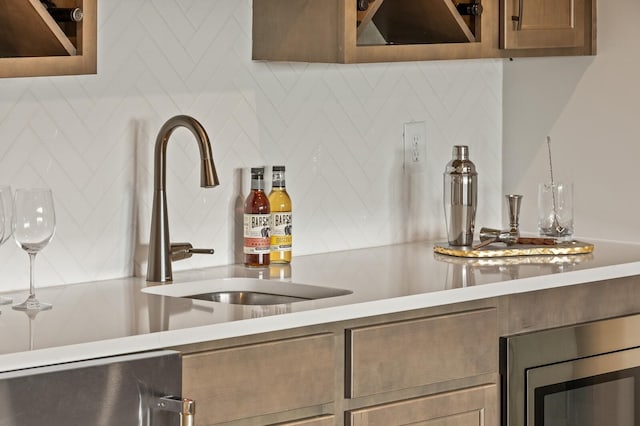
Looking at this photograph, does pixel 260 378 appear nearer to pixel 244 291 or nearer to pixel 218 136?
pixel 244 291

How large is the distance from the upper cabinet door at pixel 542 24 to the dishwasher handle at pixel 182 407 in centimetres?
150

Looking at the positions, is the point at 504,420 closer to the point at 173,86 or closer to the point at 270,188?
the point at 270,188

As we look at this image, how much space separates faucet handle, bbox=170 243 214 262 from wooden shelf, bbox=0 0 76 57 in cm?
61

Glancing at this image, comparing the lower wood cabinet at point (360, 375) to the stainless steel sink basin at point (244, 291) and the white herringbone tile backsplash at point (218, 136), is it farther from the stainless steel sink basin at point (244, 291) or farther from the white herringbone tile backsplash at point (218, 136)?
the white herringbone tile backsplash at point (218, 136)

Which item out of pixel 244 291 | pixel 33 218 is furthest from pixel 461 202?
pixel 33 218

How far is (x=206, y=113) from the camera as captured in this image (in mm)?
2977

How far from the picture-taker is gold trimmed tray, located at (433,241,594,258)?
3.12 meters

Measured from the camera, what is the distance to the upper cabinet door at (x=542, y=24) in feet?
10.4

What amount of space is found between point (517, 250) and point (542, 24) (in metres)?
0.64

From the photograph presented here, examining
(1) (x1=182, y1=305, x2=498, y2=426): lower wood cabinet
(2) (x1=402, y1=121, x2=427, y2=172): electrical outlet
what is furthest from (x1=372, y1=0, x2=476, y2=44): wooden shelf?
(1) (x1=182, y1=305, x2=498, y2=426): lower wood cabinet

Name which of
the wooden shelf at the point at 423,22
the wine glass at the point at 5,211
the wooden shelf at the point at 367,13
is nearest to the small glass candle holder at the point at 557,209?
the wooden shelf at the point at 423,22

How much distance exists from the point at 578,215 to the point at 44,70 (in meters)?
1.81

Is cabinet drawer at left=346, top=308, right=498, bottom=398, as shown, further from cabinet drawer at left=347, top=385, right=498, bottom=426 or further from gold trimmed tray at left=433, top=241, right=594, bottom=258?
gold trimmed tray at left=433, top=241, right=594, bottom=258

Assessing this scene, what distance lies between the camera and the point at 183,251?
9.27 ft
